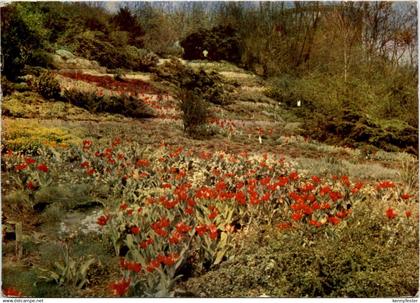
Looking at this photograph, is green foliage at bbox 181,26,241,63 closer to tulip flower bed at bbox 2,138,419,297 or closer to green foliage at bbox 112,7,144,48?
green foliage at bbox 112,7,144,48

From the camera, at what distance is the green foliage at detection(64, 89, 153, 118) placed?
23.3 feet

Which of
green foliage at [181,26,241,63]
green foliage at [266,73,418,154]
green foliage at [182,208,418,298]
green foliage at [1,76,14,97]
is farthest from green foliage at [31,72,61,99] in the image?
green foliage at [182,208,418,298]

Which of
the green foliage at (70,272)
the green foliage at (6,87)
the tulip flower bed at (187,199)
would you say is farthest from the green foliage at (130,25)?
the green foliage at (70,272)

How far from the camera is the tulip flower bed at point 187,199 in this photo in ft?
18.1

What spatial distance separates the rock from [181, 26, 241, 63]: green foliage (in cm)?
133

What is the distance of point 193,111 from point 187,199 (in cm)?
144

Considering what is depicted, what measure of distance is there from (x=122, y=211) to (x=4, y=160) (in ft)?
4.95

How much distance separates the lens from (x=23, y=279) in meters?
5.70

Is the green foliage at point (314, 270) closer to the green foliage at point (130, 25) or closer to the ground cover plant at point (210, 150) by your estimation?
the ground cover plant at point (210, 150)

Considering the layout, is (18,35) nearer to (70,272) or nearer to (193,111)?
(193,111)

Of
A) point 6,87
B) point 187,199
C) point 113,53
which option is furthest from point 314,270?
point 6,87

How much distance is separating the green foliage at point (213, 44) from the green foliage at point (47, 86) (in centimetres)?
155

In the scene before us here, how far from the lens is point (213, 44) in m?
7.15

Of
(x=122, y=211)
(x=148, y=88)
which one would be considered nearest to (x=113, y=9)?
(x=148, y=88)
